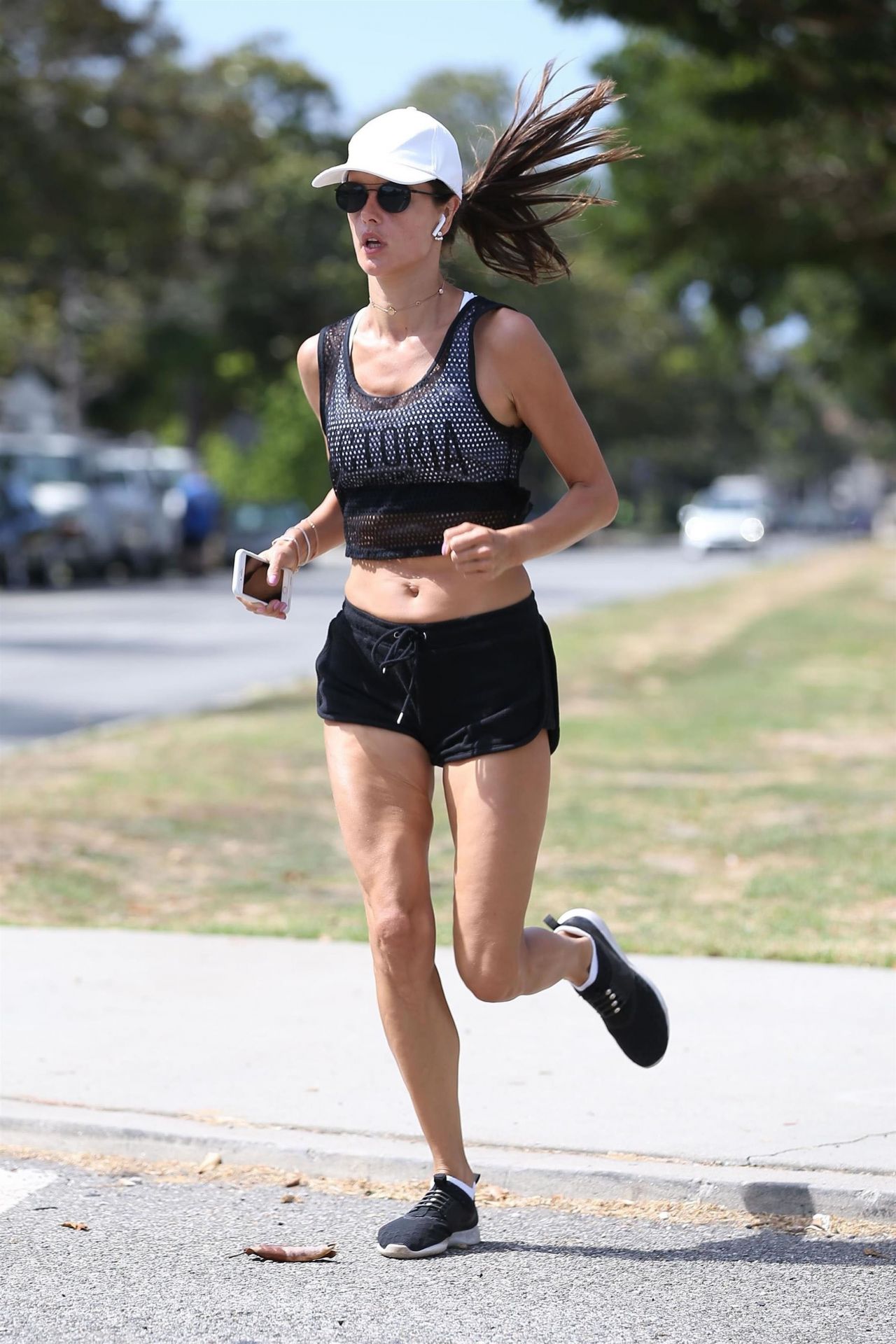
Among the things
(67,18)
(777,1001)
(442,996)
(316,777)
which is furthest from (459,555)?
(67,18)

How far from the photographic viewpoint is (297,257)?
57.9 metres

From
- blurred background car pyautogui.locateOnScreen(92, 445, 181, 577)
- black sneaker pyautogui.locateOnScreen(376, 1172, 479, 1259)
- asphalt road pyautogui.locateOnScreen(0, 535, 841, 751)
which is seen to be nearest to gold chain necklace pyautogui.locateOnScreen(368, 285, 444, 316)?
black sneaker pyautogui.locateOnScreen(376, 1172, 479, 1259)

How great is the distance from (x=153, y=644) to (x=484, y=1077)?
53.4 ft

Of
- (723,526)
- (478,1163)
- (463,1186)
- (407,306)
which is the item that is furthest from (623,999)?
(723,526)

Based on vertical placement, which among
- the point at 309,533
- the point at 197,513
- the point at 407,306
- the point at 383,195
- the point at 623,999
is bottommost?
the point at 197,513

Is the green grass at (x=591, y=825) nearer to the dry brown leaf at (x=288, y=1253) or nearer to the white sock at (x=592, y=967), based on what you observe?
the white sock at (x=592, y=967)

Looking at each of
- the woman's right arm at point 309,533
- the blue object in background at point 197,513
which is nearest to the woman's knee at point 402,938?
the woman's right arm at point 309,533

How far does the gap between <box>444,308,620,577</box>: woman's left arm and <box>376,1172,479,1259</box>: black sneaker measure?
4.20ft

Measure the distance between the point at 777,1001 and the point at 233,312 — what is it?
182ft

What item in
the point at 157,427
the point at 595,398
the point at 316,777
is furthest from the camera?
the point at 595,398

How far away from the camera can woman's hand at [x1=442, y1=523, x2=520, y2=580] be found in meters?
3.86

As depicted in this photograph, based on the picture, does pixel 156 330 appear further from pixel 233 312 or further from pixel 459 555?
pixel 459 555

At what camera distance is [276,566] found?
14.0 feet

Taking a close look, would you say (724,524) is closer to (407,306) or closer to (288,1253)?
(407,306)
